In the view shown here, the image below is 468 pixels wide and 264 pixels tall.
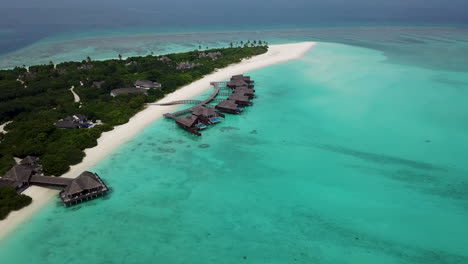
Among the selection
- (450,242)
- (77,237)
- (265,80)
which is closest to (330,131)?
(450,242)

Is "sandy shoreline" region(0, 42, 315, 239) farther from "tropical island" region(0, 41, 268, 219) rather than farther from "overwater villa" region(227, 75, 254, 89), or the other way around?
"overwater villa" region(227, 75, 254, 89)

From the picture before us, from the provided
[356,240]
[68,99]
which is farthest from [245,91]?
[356,240]

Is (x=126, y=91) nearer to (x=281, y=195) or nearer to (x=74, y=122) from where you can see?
(x=74, y=122)

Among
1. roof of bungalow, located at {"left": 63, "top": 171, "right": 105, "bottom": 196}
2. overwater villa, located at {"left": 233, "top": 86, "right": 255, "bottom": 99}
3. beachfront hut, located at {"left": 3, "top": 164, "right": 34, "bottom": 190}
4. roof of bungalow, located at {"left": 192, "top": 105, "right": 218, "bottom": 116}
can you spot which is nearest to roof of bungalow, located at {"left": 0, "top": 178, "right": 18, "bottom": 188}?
beachfront hut, located at {"left": 3, "top": 164, "right": 34, "bottom": 190}

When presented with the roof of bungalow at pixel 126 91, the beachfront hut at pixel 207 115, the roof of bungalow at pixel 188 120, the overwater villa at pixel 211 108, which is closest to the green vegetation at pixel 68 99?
the roof of bungalow at pixel 126 91

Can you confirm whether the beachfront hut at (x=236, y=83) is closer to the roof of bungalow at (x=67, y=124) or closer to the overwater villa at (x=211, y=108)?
the overwater villa at (x=211, y=108)
